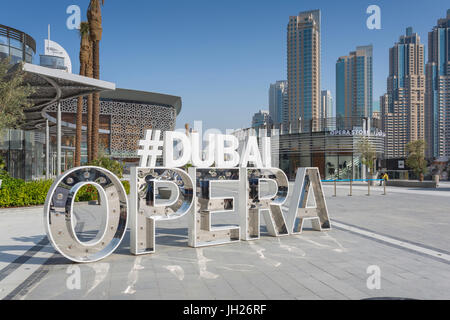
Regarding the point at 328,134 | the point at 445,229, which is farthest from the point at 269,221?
the point at 328,134

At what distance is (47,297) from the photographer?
5.19m

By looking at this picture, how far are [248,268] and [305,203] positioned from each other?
4335 millimetres

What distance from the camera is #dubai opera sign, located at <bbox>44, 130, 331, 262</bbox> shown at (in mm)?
7000

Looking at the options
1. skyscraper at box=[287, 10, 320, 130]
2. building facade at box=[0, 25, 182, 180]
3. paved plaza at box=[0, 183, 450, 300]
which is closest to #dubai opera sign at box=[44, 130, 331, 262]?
paved plaza at box=[0, 183, 450, 300]

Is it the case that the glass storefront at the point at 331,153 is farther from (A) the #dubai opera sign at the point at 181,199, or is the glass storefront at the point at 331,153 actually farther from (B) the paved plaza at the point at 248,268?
(A) the #dubai opera sign at the point at 181,199

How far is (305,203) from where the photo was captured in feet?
34.5

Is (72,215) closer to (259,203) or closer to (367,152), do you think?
(259,203)

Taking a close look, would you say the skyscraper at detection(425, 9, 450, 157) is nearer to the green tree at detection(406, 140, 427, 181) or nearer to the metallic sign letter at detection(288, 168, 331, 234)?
the green tree at detection(406, 140, 427, 181)

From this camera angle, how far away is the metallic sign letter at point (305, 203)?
10148 mm

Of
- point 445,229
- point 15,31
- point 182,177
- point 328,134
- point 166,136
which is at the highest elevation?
point 15,31

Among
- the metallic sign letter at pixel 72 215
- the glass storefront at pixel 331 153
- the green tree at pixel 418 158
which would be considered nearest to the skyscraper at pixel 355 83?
the green tree at pixel 418 158
